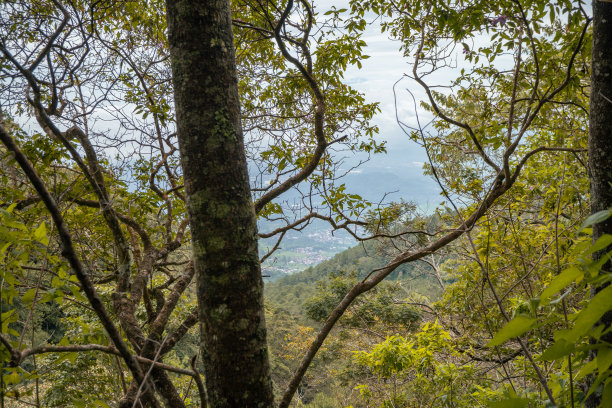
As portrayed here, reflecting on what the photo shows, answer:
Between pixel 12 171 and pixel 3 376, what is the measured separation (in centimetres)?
244

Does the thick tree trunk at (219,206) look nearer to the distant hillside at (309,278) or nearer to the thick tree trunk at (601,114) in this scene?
the thick tree trunk at (601,114)

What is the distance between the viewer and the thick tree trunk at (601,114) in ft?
3.99

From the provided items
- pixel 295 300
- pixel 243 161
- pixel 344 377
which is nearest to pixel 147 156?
pixel 243 161

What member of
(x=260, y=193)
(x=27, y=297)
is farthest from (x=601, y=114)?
(x=260, y=193)

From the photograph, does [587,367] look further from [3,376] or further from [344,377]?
[344,377]

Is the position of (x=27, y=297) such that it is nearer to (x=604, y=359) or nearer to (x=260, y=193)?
(x=604, y=359)

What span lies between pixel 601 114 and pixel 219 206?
1.36 meters

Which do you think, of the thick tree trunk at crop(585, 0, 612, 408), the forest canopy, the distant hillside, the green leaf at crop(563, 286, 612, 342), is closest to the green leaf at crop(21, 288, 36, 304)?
the forest canopy

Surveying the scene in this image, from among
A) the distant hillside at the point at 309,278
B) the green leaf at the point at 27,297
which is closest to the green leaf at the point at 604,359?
the green leaf at the point at 27,297

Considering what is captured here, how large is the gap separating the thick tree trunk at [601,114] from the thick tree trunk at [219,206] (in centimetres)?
116

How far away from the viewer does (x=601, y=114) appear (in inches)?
49.6

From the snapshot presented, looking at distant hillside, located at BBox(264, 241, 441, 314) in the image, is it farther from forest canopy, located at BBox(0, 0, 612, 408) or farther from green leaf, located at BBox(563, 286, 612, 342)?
green leaf, located at BBox(563, 286, 612, 342)

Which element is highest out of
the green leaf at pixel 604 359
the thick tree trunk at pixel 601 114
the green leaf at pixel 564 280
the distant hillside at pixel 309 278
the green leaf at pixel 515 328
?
the thick tree trunk at pixel 601 114

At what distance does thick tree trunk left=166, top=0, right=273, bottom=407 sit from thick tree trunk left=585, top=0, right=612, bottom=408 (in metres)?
1.16
